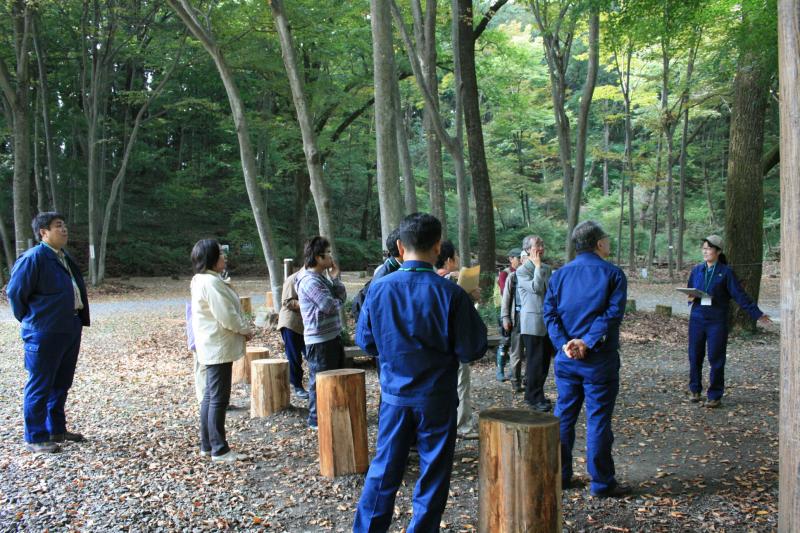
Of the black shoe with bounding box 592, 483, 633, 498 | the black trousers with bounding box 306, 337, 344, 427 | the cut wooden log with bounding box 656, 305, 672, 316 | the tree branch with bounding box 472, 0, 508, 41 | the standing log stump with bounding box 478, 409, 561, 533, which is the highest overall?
the tree branch with bounding box 472, 0, 508, 41

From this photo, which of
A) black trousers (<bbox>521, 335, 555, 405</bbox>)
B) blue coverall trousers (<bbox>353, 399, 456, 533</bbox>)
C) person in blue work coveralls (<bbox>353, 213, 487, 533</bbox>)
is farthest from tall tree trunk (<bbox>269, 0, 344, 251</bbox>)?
blue coverall trousers (<bbox>353, 399, 456, 533</bbox>)

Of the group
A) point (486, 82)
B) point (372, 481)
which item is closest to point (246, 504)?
point (372, 481)

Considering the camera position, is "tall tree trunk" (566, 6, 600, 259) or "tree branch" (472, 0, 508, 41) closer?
"tall tree trunk" (566, 6, 600, 259)

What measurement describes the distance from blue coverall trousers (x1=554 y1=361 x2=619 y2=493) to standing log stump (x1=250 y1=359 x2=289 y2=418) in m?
3.03

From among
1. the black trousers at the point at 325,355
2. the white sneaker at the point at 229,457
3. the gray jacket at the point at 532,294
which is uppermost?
the gray jacket at the point at 532,294

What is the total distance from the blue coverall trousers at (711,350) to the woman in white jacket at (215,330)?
14.9ft

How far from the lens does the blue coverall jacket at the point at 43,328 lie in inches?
184

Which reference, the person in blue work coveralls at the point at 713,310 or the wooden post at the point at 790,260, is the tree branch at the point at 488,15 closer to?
the person in blue work coveralls at the point at 713,310

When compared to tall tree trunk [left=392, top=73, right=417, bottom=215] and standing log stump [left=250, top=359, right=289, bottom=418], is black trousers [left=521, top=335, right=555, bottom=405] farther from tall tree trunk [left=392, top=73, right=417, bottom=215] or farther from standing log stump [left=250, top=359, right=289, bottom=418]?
tall tree trunk [left=392, top=73, right=417, bottom=215]

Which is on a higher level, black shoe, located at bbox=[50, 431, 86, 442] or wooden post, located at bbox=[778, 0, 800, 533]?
wooden post, located at bbox=[778, 0, 800, 533]

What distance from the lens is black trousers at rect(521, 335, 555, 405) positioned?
228 inches

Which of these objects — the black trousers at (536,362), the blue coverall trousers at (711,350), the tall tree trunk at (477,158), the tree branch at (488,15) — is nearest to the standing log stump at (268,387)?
the black trousers at (536,362)

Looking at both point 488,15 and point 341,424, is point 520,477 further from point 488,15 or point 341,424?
point 488,15

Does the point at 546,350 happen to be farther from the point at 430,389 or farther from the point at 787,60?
the point at 787,60
